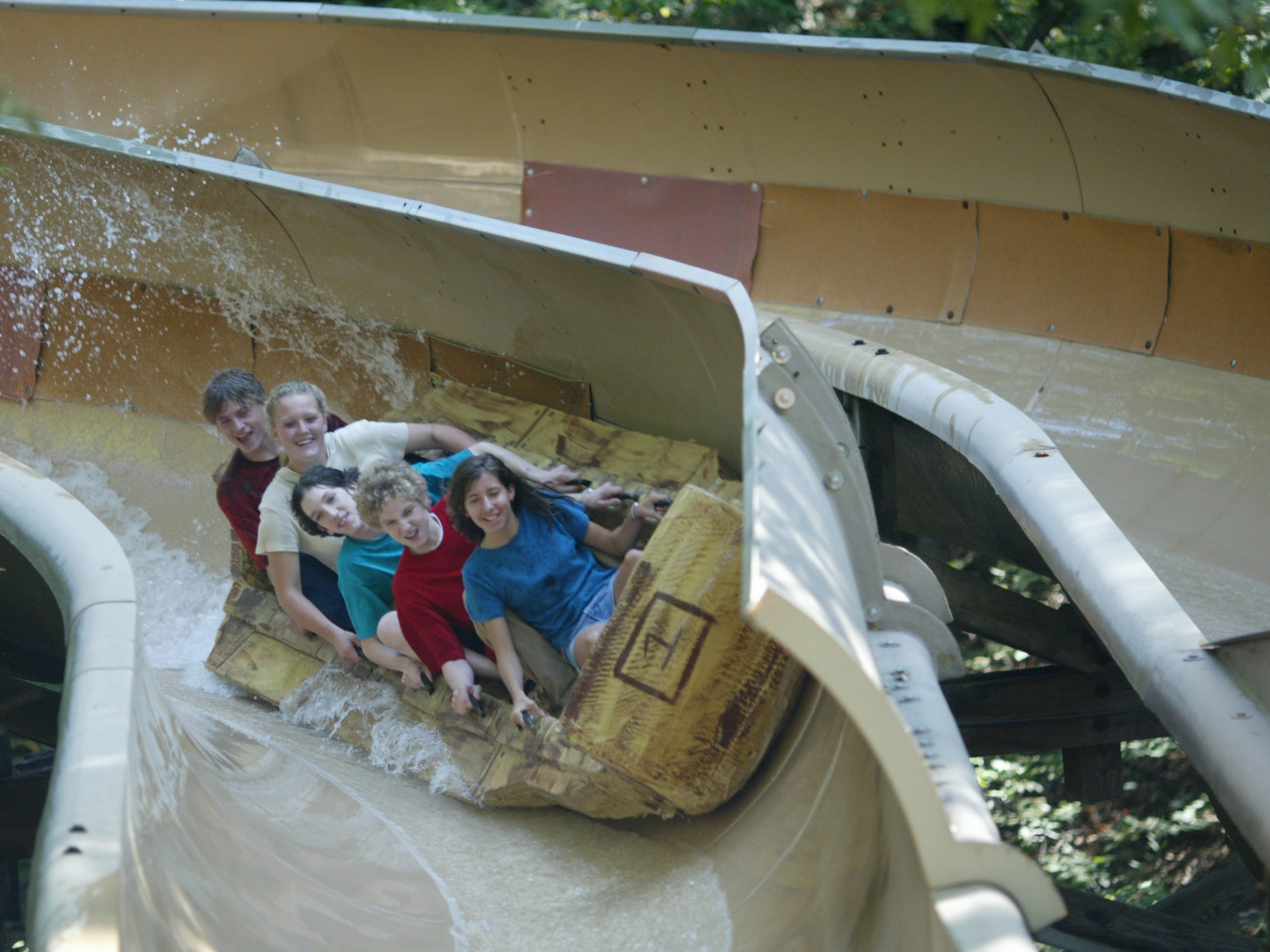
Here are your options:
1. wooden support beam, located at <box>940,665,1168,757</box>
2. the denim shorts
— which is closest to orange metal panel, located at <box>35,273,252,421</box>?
the denim shorts

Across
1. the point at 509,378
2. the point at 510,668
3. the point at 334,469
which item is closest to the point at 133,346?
the point at 509,378

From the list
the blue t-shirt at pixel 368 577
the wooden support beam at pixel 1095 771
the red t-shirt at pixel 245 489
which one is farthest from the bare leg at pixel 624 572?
the wooden support beam at pixel 1095 771

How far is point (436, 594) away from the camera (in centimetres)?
296

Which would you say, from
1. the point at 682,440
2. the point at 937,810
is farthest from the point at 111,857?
the point at 682,440

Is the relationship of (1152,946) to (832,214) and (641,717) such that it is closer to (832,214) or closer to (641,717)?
(641,717)

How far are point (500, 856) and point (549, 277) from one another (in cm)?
160

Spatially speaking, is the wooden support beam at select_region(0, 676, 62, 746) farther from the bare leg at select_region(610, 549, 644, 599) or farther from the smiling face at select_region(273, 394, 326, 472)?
the bare leg at select_region(610, 549, 644, 599)

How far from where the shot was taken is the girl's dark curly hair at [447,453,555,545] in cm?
270

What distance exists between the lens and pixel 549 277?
10.8ft

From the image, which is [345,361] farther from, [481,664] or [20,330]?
[481,664]

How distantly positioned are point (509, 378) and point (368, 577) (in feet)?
3.10

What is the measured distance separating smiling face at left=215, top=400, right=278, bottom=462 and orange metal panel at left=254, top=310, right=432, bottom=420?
2.36 feet

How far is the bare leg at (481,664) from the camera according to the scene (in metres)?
3.04

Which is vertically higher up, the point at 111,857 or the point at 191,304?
the point at 111,857
